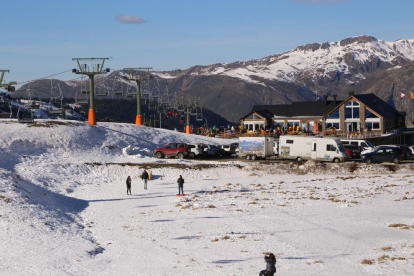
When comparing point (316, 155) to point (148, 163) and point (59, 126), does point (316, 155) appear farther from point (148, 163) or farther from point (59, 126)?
point (59, 126)

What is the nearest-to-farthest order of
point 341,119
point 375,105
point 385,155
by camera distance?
point 385,155, point 341,119, point 375,105

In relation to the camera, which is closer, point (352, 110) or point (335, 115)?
point (352, 110)

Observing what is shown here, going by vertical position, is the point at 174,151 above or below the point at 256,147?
below

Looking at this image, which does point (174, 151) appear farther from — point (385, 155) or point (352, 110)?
point (352, 110)

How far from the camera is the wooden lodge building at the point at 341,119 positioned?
8712cm

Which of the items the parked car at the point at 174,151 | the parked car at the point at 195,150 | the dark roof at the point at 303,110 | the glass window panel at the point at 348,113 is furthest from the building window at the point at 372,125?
the parked car at the point at 174,151

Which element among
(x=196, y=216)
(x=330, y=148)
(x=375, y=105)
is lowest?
(x=196, y=216)

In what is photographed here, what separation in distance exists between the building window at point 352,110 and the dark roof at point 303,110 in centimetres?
335

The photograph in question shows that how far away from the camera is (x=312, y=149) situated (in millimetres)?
56750

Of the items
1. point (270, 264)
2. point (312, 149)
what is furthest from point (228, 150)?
point (270, 264)

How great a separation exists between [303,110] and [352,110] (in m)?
11.9

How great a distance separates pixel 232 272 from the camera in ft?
69.9

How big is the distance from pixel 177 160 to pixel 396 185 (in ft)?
81.7

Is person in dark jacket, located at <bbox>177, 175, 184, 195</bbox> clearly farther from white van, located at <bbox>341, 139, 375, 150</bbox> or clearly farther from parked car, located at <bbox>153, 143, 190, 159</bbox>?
white van, located at <bbox>341, 139, 375, 150</bbox>
